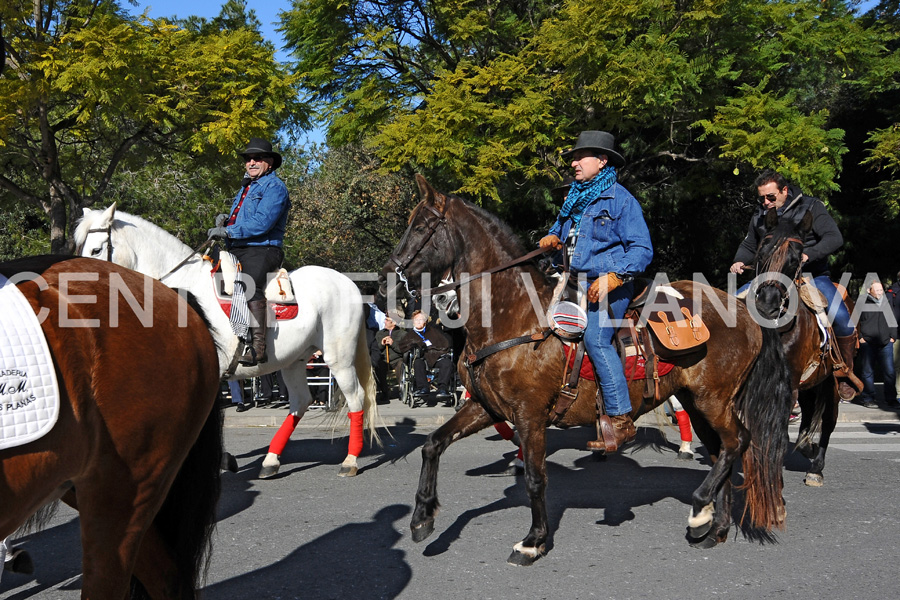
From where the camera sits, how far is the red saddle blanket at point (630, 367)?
507cm

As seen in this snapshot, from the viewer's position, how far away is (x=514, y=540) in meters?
5.24

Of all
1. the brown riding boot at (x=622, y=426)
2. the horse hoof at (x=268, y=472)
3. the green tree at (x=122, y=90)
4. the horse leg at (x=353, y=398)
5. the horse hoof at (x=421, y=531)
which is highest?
the green tree at (x=122, y=90)

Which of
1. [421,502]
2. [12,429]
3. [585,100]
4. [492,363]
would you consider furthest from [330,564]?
[585,100]

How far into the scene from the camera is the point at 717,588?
4.32 metres

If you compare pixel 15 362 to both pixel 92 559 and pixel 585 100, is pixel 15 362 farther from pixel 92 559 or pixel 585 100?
pixel 585 100

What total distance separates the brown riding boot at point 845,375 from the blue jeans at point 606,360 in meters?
3.15

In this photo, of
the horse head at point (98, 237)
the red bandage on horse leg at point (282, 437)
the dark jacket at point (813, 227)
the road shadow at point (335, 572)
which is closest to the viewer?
the road shadow at point (335, 572)

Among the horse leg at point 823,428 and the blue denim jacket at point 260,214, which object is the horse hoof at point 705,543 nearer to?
the horse leg at point 823,428

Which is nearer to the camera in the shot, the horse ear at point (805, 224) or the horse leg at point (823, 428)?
the horse ear at point (805, 224)

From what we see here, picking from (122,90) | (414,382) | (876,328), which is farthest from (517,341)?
(876,328)

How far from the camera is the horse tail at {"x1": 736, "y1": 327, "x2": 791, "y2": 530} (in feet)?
17.6

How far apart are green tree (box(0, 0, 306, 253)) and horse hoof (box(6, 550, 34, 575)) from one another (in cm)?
791

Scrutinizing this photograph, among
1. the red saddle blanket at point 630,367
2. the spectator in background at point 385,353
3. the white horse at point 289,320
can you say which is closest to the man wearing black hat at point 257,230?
the white horse at point 289,320

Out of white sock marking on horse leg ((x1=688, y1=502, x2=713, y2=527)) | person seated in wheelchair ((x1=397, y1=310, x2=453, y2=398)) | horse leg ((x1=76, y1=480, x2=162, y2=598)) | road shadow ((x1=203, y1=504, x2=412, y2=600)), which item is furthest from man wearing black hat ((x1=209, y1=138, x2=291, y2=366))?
person seated in wheelchair ((x1=397, y1=310, x2=453, y2=398))
